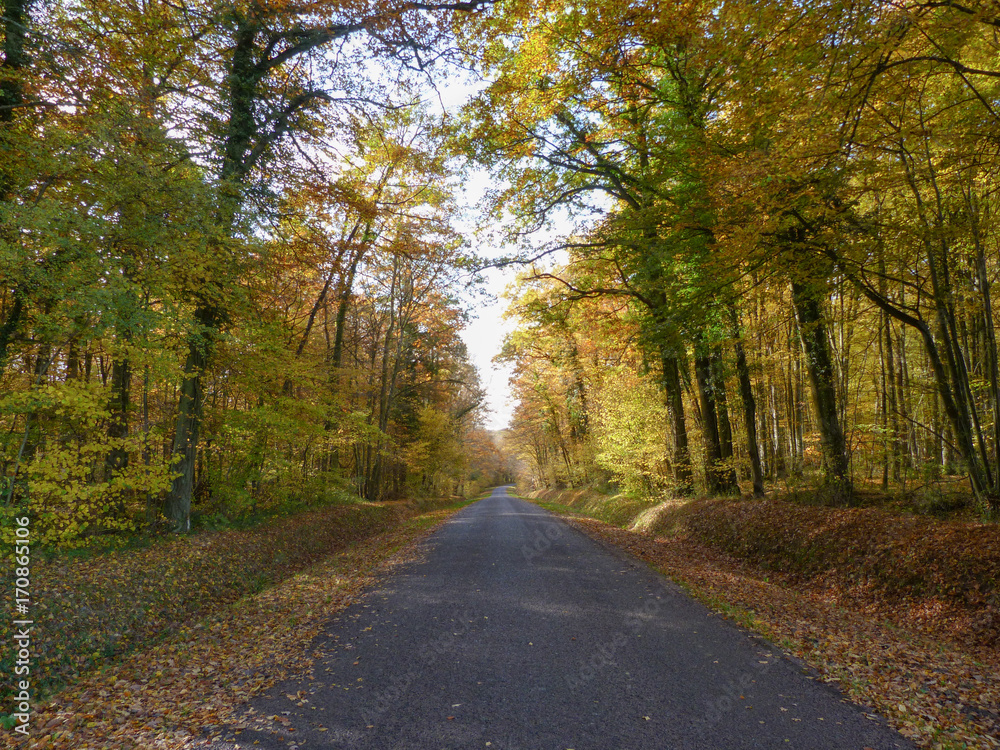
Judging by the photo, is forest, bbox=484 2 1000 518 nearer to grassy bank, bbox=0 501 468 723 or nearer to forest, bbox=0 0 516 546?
forest, bbox=0 0 516 546

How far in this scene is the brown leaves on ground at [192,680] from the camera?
3459 millimetres

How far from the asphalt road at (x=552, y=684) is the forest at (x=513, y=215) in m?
4.73

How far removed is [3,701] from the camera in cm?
404

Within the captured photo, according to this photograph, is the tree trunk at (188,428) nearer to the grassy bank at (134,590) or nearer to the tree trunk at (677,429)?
the grassy bank at (134,590)

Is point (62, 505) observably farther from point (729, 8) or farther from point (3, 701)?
point (729, 8)

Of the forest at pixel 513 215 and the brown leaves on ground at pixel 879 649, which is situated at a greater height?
the forest at pixel 513 215

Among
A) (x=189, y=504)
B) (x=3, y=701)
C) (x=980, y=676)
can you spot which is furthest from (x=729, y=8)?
(x=189, y=504)

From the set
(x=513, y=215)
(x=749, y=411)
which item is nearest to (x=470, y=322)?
(x=513, y=215)

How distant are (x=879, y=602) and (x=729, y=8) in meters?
7.91

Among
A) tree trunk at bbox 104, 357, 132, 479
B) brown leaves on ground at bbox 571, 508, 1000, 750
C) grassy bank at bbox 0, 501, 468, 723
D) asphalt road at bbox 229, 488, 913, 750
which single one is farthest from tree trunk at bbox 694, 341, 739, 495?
tree trunk at bbox 104, 357, 132, 479

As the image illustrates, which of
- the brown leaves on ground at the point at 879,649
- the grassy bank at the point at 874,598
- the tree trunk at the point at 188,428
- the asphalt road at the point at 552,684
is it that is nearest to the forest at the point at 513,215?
the tree trunk at the point at 188,428

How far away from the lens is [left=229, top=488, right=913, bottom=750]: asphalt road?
3.25 meters

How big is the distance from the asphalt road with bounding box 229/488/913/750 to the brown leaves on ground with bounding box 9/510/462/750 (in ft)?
1.19

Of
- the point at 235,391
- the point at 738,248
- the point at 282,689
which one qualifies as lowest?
the point at 282,689
